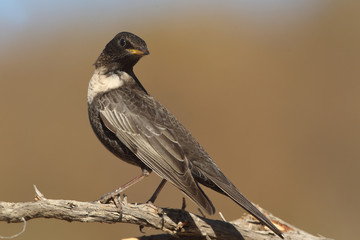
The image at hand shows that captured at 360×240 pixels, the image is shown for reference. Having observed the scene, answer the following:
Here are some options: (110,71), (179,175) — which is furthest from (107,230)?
(179,175)

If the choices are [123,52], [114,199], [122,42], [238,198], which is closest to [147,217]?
[114,199]

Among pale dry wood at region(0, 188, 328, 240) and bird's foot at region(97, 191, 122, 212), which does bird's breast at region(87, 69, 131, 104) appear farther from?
pale dry wood at region(0, 188, 328, 240)

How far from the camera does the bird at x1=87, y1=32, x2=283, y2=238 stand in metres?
5.96

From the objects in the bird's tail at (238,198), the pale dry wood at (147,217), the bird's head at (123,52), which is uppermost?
the bird's head at (123,52)

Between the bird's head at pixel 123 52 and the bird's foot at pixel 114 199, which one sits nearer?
the bird's foot at pixel 114 199

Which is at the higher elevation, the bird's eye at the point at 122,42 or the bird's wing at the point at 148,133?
the bird's eye at the point at 122,42

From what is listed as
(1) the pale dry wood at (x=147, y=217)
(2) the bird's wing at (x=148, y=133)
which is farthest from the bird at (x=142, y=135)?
(1) the pale dry wood at (x=147, y=217)

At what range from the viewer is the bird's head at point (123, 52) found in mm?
6914

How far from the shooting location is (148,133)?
634 centimetres

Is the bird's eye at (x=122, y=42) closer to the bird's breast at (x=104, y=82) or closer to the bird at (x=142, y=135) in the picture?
the bird at (x=142, y=135)

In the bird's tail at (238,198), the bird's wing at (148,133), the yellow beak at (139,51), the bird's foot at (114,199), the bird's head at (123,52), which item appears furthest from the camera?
the bird's head at (123,52)

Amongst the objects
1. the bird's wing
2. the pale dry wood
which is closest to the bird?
the bird's wing

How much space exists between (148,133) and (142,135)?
72mm

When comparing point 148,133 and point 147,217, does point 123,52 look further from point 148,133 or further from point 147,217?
point 147,217
